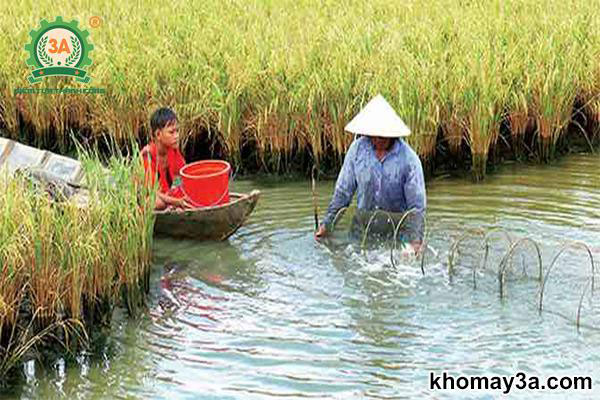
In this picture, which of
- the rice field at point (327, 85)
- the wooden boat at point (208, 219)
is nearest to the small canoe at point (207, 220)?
the wooden boat at point (208, 219)

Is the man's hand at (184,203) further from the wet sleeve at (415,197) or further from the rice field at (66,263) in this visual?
the wet sleeve at (415,197)

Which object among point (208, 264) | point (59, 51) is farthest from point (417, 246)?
point (59, 51)

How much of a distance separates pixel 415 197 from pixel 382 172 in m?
0.25

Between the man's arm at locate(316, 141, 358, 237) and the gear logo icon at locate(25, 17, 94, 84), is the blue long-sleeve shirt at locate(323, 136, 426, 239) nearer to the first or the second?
the man's arm at locate(316, 141, 358, 237)

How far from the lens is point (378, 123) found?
582 centimetres

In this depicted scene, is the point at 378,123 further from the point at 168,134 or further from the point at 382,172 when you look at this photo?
the point at 168,134

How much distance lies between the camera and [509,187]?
7.50 meters

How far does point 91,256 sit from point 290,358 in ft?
3.48

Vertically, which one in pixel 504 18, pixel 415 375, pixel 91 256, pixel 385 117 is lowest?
pixel 415 375

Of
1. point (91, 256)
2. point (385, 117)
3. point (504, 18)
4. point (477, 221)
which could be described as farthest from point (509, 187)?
point (91, 256)

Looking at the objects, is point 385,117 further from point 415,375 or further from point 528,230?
point 415,375

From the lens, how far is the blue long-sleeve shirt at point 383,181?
593 centimetres

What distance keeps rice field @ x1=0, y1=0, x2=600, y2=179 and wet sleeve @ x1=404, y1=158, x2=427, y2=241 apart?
1587 millimetres

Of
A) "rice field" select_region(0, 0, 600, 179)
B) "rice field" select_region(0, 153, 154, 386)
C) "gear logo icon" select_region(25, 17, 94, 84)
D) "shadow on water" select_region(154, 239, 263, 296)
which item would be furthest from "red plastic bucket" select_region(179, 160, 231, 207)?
"gear logo icon" select_region(25, 17, 94, 84)
